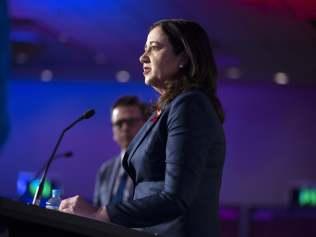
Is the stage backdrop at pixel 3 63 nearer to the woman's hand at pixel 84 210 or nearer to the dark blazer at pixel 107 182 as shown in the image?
the woman's hand at pixel 84 210

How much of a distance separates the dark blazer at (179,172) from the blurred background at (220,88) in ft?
13.0

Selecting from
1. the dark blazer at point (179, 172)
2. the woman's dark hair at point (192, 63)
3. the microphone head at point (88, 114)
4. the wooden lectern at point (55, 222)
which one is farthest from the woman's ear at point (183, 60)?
the wooden lectern at point (55, 222)

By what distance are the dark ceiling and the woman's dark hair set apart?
3822 mm

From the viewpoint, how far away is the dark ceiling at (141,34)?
6.04 metres

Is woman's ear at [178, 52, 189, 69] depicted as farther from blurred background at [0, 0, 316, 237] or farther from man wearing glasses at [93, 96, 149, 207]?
blurred background at [0, 0, 316, 237]

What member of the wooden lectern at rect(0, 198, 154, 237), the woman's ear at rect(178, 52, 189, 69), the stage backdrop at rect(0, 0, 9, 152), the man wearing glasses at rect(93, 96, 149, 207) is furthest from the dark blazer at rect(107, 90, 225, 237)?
the man wearing glasses at rect(93, 96, 149, 207)

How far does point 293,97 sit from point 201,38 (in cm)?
828

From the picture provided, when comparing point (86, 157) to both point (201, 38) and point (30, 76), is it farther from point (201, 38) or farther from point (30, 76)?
point (201, 38)

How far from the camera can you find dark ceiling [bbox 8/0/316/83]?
6.04m

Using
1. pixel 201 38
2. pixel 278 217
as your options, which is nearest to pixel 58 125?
pixel 278 217

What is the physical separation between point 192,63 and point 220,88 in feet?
27.0

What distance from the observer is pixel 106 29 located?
7.01 metres

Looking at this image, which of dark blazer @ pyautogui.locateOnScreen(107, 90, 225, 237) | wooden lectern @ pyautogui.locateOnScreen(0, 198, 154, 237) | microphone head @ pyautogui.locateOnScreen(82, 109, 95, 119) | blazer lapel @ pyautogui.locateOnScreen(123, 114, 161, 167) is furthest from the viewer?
microphone head @ pyautogui.locateOnScreen(82, 109, 95, 119)

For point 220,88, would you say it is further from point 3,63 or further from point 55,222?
point 55,222
